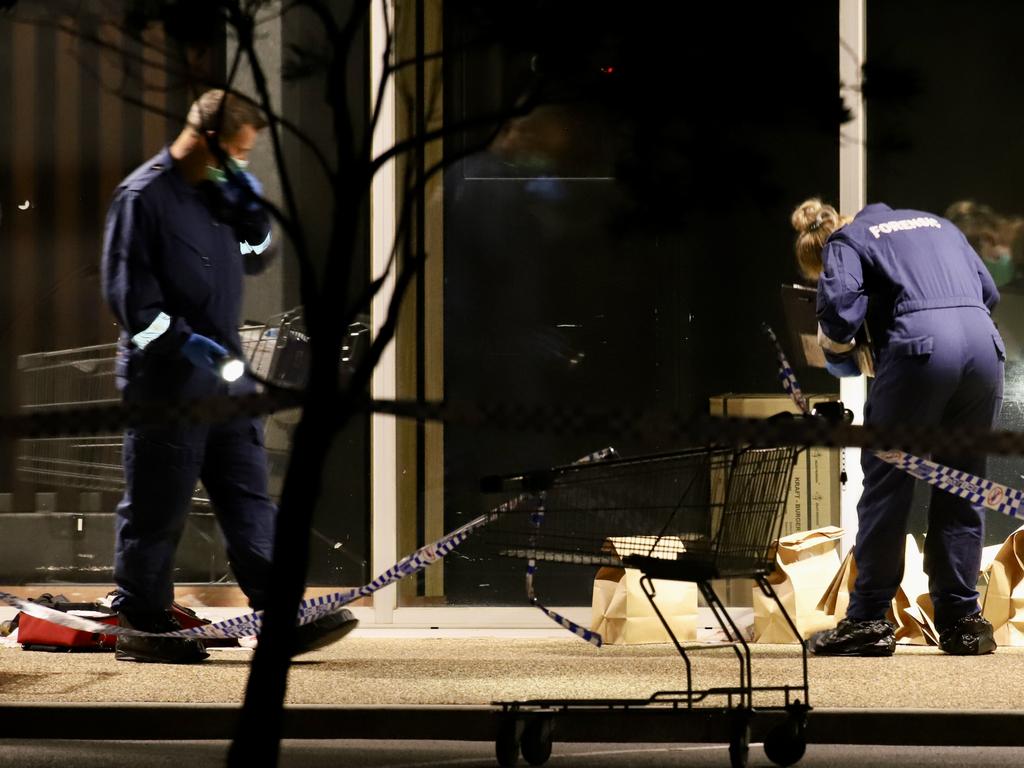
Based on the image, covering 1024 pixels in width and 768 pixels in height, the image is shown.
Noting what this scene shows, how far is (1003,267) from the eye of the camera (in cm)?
835

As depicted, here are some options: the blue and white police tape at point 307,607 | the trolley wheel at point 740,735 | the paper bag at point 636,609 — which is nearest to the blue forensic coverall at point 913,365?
the paper bag at point 636,609

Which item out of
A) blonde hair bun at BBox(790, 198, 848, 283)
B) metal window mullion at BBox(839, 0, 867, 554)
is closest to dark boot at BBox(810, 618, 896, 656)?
metal window mullion at BBox(839, 0, 867, 554)

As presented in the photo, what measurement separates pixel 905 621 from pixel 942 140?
95.3 inches

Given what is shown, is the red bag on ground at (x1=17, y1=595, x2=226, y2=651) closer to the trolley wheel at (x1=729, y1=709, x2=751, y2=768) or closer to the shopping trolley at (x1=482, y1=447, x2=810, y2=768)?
the shopping trolley at (x1=482, y1=447, x2=810, y2=768)

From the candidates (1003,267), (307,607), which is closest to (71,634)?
(307,607)

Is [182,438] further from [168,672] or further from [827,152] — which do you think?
[827,152]

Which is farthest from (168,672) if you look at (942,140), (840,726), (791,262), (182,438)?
(942,140)

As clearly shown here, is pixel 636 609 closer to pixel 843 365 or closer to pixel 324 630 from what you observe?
pixel 843 365

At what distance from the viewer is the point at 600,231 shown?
8383 mm

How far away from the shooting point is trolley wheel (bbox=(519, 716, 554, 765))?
518cm

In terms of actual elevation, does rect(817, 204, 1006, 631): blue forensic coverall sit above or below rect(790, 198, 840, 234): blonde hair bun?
below

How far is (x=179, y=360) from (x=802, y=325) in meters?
3.15

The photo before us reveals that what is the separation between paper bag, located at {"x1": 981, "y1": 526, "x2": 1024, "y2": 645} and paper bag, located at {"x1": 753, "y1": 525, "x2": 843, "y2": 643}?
0.69 metres

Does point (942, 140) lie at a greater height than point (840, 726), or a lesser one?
greater
